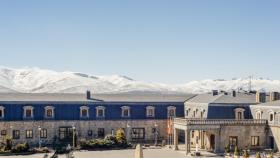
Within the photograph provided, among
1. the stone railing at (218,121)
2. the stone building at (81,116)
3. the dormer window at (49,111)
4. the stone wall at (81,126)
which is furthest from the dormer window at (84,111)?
the stone railing at (218,121)

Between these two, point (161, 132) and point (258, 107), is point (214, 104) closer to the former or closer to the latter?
point (258, 107)

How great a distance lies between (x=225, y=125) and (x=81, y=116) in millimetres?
20610

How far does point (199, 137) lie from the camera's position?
211 ft

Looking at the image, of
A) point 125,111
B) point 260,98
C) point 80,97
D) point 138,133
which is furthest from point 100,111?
point 260,98

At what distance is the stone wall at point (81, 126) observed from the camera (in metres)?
65.0

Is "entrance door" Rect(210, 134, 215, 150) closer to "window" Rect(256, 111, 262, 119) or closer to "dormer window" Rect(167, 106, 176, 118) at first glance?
"window" Rect(256, 111, 262, 119)

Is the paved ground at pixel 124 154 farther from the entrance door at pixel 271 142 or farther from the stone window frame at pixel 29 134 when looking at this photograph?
the stone window frame at pixel 29 134

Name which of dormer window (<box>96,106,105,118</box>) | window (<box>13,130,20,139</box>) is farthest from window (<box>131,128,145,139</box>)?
window (<box>13,130,20,139</box>)

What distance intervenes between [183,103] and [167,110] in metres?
3.03

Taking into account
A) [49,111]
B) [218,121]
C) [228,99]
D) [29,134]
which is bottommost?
[29,134]

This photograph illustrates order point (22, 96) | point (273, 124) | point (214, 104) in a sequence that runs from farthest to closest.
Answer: point (22, 96) → point (214, 104) → point (273, 124)

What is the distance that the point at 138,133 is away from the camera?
69500 mm

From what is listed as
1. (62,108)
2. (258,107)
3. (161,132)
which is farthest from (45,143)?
(258,107)

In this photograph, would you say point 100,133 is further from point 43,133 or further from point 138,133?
point 43,133
